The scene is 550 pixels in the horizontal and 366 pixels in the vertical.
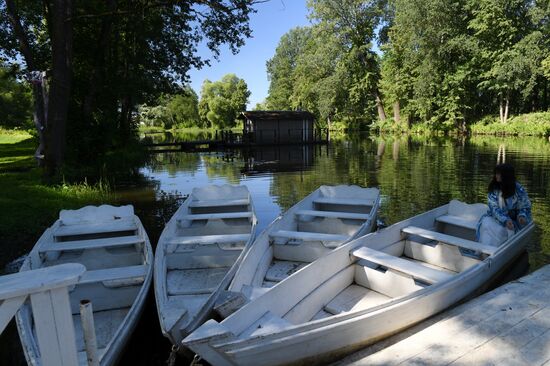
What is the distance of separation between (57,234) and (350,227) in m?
5.45

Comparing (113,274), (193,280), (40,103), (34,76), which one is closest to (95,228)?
(113,274)

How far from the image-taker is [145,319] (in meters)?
5.37

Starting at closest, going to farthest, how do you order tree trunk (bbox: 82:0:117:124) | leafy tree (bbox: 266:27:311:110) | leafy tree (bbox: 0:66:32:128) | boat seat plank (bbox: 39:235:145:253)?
boat seat plank (bbox: 39:235:145:253) → tree trunk (bbox: 82:0:117:124) → leafy tree (bbox: 0:66:32:128) → leafy tree (bbox: 266:27:311:110)

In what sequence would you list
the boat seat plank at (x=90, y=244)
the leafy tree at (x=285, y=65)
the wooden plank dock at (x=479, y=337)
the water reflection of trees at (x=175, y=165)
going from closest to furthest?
1. the wooden plank dock at (x=479, y=337)
2. the boat seat plank at (x=90, y=244)
3. the water reflection of trees at (x=175, y=165)
4. the leafy tree at (x=285, y=65)

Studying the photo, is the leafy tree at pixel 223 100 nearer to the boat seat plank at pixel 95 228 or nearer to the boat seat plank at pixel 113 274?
the boat seat plank at pixel 95 228

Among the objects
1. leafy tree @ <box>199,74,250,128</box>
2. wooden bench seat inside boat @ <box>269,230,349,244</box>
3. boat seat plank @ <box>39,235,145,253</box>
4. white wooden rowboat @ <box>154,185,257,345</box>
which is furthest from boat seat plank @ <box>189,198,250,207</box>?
leafy tree @ <box>199,74,250,128</box>

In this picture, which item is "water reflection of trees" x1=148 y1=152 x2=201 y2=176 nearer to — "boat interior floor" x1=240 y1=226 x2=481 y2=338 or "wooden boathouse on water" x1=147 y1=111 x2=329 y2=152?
"wooden boathouse on water" x1=147 y1=111 x2=329 y2=152

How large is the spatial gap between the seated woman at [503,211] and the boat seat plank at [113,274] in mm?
5084

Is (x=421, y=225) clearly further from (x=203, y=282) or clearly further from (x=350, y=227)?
(x=203, y=282)

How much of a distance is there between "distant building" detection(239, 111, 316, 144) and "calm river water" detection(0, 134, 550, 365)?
10232 mm

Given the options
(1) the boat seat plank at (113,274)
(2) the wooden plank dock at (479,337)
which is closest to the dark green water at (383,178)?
(2) the wooden plank dock at (479,337)

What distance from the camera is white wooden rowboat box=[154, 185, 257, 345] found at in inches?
159

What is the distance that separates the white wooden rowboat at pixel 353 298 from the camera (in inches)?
132

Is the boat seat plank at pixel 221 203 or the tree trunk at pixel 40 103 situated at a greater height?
the tree trunk at pixel 40 103
